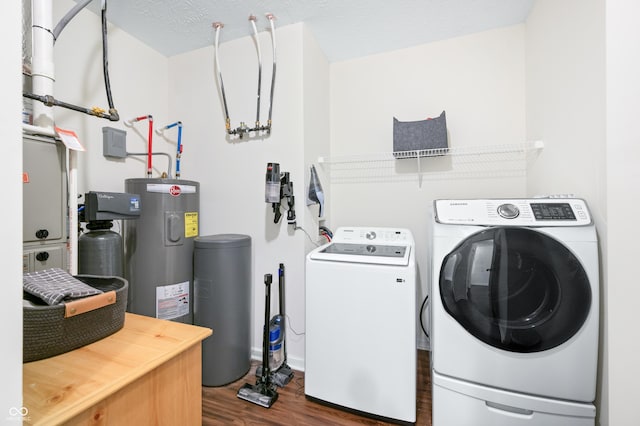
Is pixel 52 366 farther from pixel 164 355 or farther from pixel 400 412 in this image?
pixel 400 412

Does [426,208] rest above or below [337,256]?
above

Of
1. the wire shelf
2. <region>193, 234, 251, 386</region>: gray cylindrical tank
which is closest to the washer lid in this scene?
<region>193, 234, 251, 386</region>: gray cylindrical tank

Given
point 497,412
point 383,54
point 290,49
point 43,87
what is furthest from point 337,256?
point 383,54

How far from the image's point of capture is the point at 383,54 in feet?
7.14

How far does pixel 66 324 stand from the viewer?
0.67 m

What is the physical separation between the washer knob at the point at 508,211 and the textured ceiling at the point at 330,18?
1.39 meters

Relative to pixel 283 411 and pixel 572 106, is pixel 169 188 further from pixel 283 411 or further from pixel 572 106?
pixel 572 106

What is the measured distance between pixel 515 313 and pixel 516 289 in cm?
10

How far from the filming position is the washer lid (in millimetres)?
1342

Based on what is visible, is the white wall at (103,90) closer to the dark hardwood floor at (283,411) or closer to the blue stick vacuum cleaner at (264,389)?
the blue stick vacuum cleaner at (264,389)

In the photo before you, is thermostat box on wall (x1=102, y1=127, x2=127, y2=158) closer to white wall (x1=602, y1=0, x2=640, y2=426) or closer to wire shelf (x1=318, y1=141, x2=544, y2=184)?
wire shelf (x1=318, y1=141, x2=544, y2=184)

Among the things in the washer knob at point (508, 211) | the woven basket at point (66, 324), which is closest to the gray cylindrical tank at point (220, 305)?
the woven basket at point (66, 324)

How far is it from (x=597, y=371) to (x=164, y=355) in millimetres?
1655

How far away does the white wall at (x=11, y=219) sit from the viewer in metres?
0.44
